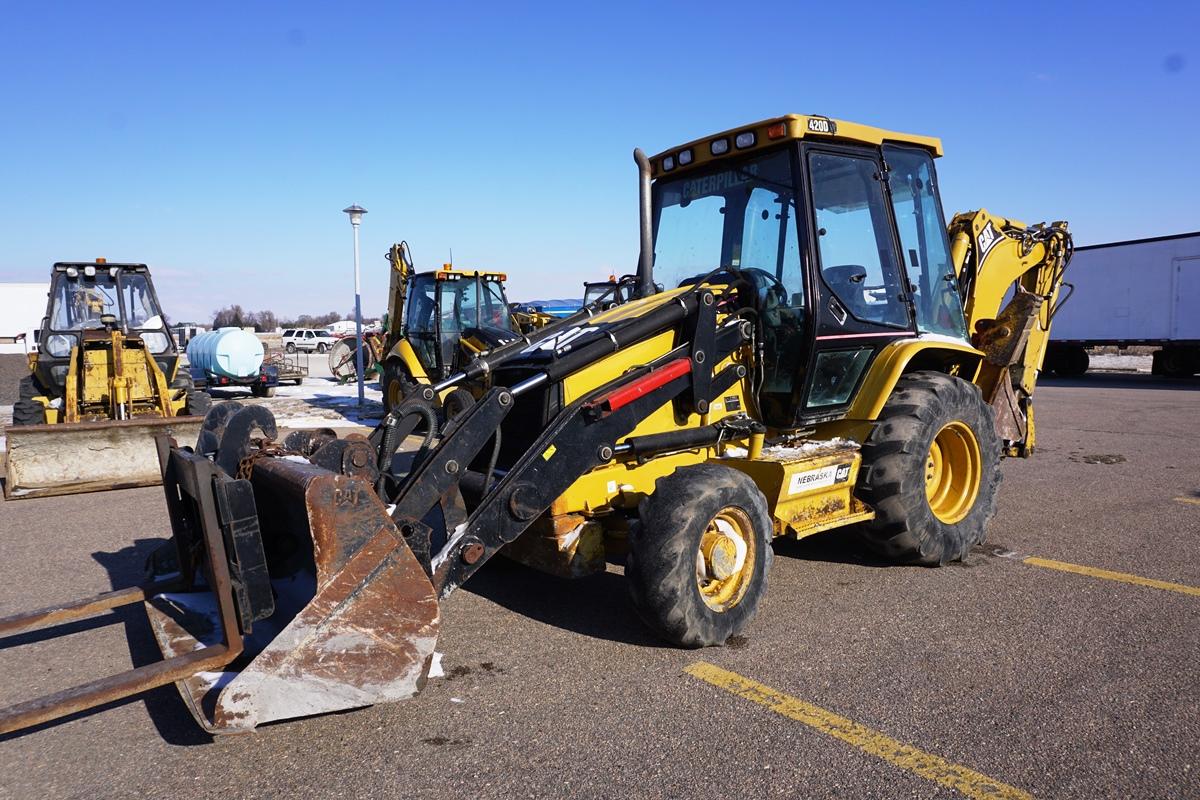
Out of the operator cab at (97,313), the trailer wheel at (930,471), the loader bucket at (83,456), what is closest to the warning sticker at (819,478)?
the trailer wheel at (930,471)

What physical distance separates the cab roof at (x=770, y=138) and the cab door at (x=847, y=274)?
97mm

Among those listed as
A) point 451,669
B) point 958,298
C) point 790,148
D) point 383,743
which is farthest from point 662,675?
point 958,298

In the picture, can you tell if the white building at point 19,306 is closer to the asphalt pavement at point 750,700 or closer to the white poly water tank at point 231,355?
the white poly water tank at point 231,355

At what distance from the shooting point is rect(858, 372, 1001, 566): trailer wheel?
532 centimetres

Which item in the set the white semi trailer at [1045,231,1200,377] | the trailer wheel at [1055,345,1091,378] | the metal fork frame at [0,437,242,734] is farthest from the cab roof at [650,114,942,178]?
the trailer wheel at [1055,345,1091,378]

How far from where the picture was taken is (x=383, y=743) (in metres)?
3.42

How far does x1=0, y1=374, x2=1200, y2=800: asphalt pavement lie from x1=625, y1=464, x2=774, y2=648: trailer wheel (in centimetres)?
19

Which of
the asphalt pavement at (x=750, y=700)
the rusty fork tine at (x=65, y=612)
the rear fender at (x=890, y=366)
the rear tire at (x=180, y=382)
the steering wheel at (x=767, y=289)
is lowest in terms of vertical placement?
the asphalt pavement at (x=750, y=700)

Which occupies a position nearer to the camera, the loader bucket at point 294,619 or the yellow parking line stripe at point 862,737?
the yellow parking line stripe at point 862,737

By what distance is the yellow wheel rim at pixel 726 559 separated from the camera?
435 centimetres

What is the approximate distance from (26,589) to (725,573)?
14.9ft

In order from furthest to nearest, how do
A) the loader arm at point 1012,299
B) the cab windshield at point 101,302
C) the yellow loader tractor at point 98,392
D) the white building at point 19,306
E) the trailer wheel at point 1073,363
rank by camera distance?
the white building at point 19,306, the trailer wheel at point 1073,363, the cab windshield at point 101,302, the yellow loader tractor at point 98,392, the loader arm at point 1012,299

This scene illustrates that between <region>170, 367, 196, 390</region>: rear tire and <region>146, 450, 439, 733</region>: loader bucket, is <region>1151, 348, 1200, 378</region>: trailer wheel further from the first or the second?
<region>146, 450, 439, 733</region>: loader bucket

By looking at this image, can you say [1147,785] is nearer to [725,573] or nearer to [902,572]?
[725,573]
